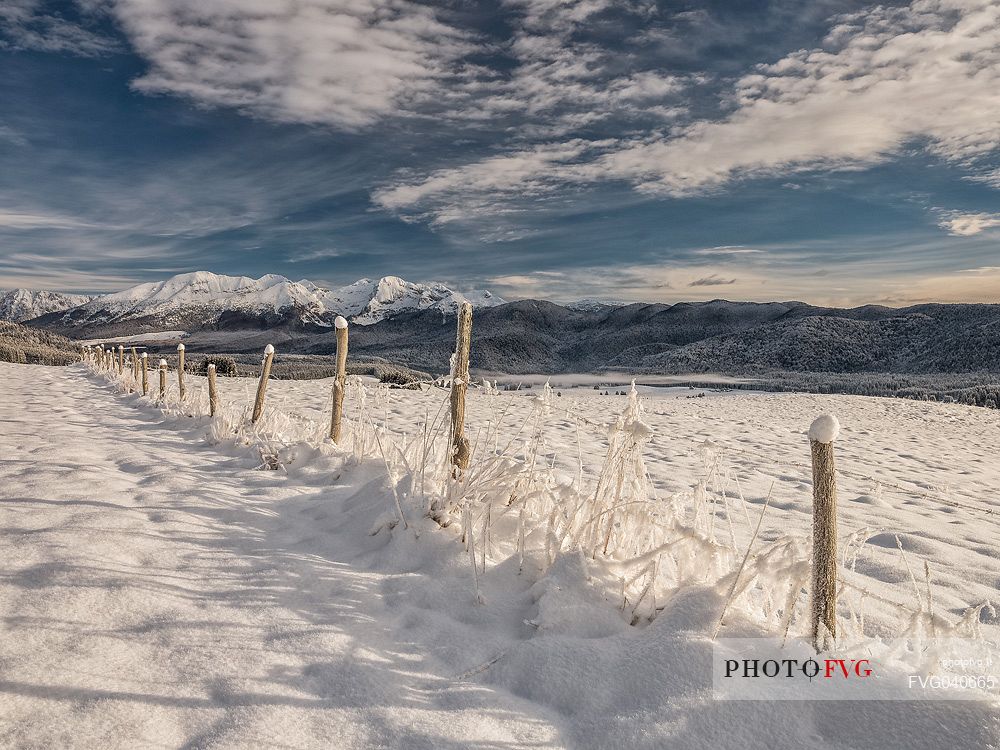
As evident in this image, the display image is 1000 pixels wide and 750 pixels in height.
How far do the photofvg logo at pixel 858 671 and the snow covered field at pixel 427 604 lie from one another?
0.18 feet

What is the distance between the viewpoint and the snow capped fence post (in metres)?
2.04

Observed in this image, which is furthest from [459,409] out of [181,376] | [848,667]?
[181,376]

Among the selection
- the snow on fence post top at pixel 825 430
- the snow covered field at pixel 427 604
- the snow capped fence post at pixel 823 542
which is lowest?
the snow covered field at pixel 427 604

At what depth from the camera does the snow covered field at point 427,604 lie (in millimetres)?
1735

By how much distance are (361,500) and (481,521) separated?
1170mm

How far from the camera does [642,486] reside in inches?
→ 120

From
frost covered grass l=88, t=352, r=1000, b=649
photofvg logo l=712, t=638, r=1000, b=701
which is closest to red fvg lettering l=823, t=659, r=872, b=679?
photofvg logo l=712, t=638, r=1000, b=701

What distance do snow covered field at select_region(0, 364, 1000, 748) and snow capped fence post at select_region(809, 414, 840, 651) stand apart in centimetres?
10

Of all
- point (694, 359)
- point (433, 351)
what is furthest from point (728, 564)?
point (433, 351)

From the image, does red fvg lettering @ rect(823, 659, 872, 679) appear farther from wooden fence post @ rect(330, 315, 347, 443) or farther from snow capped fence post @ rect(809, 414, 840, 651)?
wooden fence post @ rect(330, 315, 347, 443)

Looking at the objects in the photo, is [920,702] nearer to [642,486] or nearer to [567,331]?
[642,486]

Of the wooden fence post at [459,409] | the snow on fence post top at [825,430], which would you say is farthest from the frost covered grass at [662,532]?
the wooden fence post at [459,409]

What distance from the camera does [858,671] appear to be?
6.13 ft

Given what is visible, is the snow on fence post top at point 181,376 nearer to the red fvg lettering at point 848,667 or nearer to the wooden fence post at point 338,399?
the wooden fence post at point 338,399
